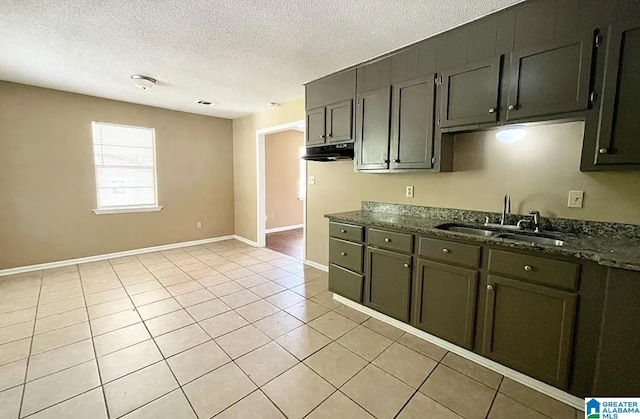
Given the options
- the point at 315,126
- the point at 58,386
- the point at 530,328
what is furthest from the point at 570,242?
the point at 58,386

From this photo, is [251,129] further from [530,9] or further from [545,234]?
[545,234]

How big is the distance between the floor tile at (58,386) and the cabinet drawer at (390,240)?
2270 millimetres

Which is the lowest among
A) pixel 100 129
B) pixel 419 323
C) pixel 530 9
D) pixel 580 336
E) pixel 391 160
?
pixel 419 323

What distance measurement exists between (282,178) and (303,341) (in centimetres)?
490

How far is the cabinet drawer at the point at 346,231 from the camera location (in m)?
2.73

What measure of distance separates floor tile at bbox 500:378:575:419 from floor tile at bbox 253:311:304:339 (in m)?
1.61

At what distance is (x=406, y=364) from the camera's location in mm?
2049

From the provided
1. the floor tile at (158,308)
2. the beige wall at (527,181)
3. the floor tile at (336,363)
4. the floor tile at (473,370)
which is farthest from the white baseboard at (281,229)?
the floor tile at (473,370)

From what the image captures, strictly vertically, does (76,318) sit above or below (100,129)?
below

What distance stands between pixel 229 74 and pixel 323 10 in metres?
1.64

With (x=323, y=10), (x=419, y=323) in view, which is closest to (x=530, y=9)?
(x=323, y=10)

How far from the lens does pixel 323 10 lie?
201 cm

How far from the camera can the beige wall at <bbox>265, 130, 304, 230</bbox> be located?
653 centimetres

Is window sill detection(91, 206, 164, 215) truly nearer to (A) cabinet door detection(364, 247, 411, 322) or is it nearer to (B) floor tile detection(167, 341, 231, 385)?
(B) floor tile detection(167, 341, 231, 385)
